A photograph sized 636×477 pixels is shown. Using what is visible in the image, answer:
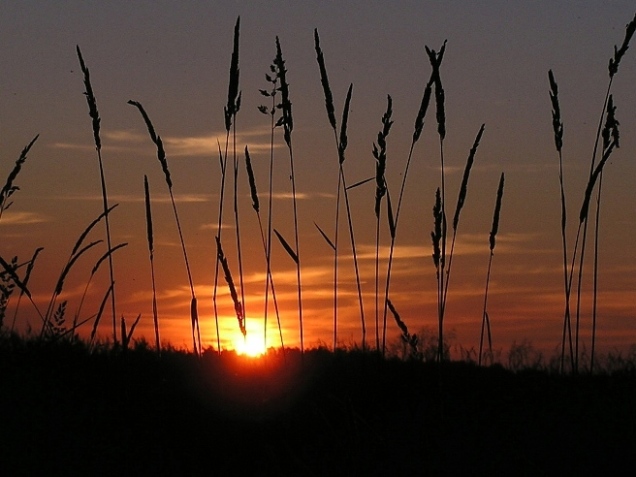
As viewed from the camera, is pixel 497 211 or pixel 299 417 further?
pixel 497 211

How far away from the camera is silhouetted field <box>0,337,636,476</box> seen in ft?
12.9

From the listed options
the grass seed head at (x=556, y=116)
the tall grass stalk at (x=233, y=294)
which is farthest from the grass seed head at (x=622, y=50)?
the tall grass stalk at (x=233, y=294)

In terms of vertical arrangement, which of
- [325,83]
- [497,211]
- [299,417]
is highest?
[325,83]

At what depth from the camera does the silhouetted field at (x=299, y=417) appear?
394cm

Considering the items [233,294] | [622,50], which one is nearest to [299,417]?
[233,294]

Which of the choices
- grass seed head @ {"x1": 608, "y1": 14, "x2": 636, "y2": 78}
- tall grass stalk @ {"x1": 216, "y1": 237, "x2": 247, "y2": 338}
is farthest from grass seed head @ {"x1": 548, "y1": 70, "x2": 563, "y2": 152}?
tall grass stalk @ {"x1": 216, "y1": 237, "x2": 247, "y2": 338}

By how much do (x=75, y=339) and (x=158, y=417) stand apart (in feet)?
3.74

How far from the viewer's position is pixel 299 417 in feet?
14.5

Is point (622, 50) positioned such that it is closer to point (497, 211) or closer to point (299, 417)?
point (497, 211)

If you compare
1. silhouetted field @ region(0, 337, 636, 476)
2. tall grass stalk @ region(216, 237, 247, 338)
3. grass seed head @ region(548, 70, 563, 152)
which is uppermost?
grass seed head @ region(548, 70, 563, 152)

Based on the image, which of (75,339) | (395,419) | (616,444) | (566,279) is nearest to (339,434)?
(395,419)

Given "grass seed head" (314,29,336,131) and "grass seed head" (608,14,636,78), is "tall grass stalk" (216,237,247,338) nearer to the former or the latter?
"grass seed head" (314,29,336,131)

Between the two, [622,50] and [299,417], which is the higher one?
[622,50]

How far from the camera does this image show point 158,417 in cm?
447
